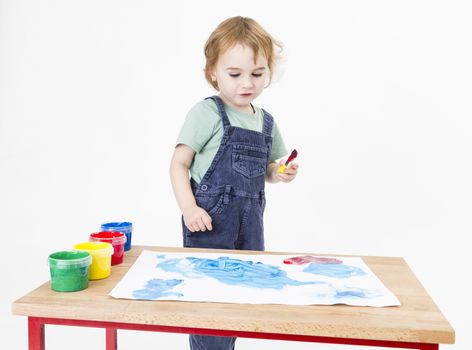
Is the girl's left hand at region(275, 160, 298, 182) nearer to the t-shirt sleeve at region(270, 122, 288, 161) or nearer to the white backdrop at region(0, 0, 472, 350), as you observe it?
the t-shirt sleeve at region(270, 122, 288, 161)

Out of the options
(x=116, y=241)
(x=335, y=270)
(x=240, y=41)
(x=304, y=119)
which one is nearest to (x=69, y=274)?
(x=116, y=241)

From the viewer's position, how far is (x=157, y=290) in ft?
4.67

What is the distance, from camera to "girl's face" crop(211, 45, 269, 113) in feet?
6.36

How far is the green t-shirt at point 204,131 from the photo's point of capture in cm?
198

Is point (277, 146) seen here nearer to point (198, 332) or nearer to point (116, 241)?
point (116, 241)

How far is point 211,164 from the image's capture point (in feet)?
6.53

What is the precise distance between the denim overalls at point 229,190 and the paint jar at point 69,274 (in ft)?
1.98

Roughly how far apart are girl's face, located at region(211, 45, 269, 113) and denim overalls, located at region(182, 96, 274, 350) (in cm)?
7

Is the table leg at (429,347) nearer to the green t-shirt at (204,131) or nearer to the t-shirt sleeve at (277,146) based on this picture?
the green t-shirt at (204,131)

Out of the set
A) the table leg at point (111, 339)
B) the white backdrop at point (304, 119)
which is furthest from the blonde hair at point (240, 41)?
the white backdrop at point (304, 119)

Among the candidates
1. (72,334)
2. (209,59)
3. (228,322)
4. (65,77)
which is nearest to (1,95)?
(65,77)

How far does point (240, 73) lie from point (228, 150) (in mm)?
237

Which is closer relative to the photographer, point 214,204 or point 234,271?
point 234,271

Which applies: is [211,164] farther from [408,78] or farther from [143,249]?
[408,78]
